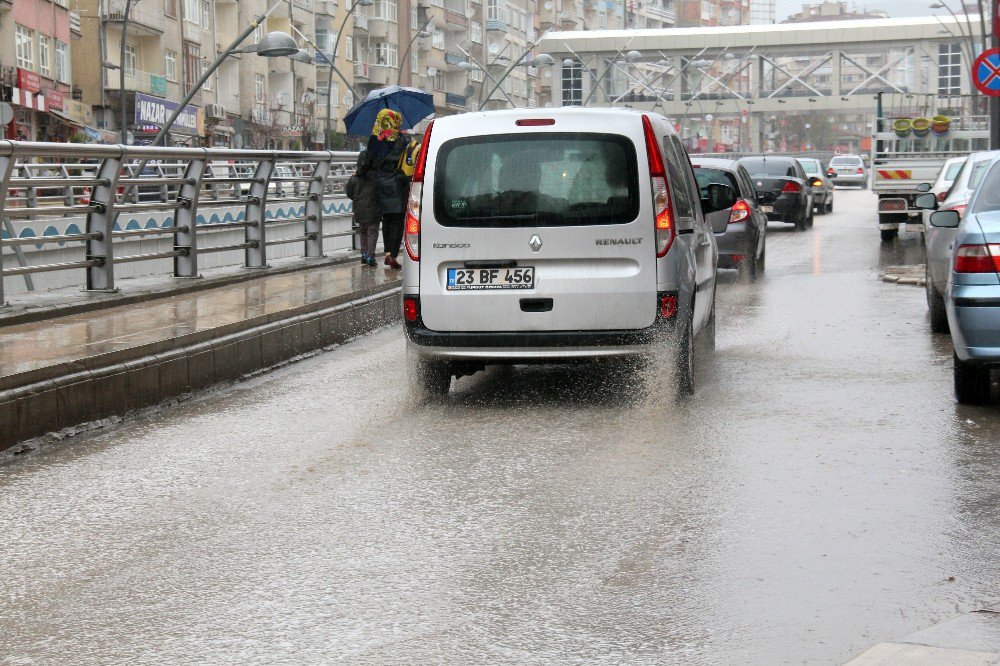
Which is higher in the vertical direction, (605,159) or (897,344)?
(605,159)

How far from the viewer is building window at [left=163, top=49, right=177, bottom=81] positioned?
65.3m

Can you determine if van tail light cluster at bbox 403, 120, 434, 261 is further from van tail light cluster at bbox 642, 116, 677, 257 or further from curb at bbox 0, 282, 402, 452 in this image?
curb at bbox 0, 282, 402, 452

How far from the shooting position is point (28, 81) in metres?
48.5

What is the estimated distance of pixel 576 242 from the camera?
9336mm

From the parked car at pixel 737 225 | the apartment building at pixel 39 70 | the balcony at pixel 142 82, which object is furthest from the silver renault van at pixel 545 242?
the balcony at pixel 142 82

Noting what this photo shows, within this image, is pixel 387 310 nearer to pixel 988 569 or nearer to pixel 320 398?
pixel 320 398

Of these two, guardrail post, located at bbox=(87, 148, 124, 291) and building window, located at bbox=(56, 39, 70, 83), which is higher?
building window, located at bbox=(56, 39, 70, 83)

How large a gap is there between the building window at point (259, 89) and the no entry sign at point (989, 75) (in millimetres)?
55809

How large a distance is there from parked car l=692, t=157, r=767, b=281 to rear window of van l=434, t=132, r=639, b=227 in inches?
380

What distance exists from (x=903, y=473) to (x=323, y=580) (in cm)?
307

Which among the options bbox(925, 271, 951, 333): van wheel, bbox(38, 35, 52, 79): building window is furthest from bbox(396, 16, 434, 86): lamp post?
bbox(925, 271, 951, 333): van wheel

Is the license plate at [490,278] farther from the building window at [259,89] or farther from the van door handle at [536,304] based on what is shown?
the building window at [259,89]

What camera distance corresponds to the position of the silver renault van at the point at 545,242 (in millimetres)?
9336

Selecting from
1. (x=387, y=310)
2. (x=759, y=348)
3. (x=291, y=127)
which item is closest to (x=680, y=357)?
(x=759, y=348)
